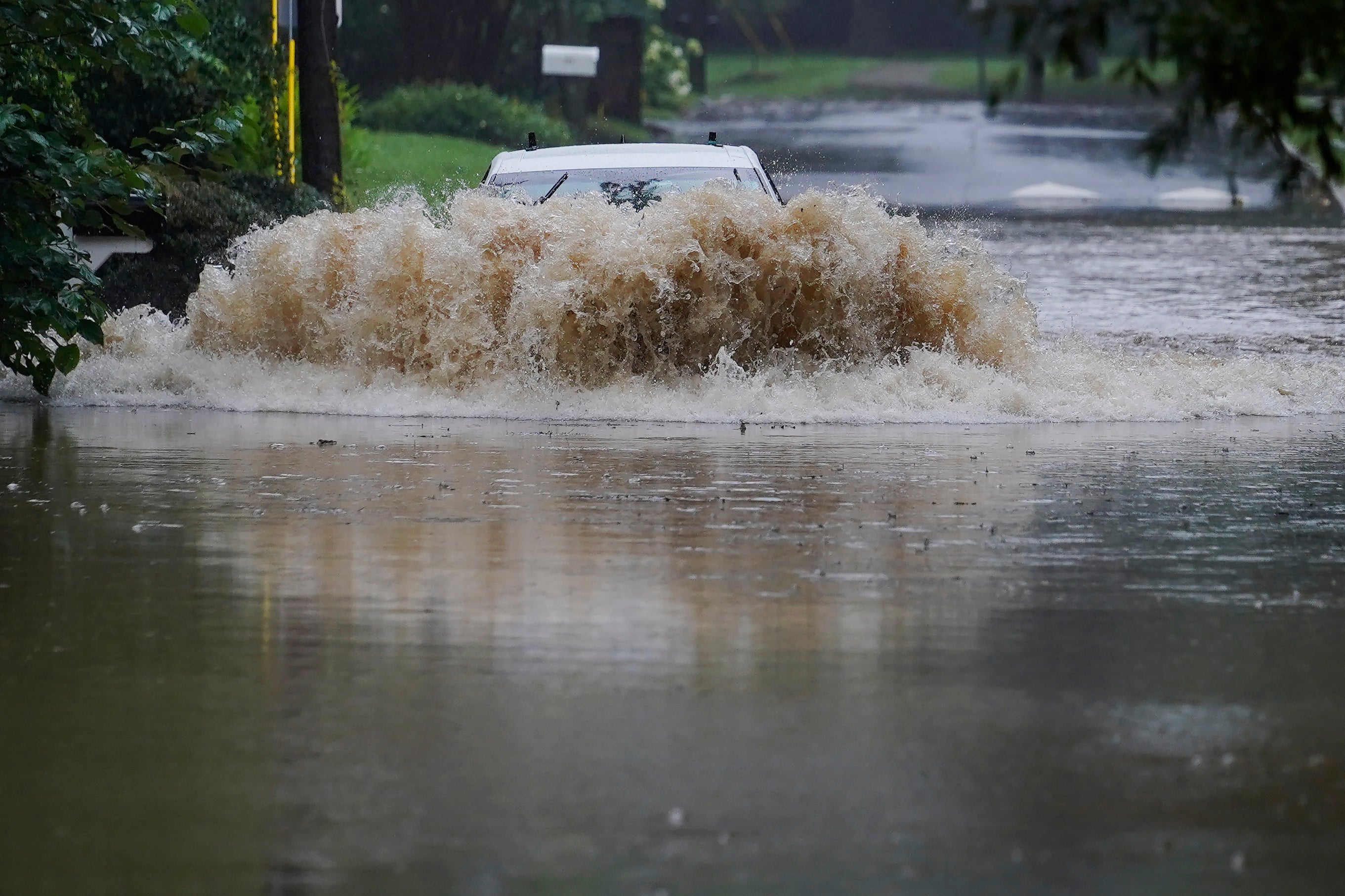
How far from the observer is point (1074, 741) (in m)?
5.41

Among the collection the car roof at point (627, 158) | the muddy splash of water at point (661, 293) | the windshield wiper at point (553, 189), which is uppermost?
the car roof at point (627, 158)

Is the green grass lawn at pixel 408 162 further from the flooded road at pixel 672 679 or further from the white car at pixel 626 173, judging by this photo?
the flooded road at pixel 672 679

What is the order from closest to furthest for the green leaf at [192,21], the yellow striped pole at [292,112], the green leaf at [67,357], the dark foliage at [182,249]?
the green leaf at [192,21], the green leaf at [67,357], the dark foliage at [182,249], the yellow striped pole at [292,112]

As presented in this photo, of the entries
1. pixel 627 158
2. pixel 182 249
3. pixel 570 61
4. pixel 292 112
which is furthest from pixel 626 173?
pixel 570 61

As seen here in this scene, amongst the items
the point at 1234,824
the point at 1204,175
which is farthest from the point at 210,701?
the point at 1204,175

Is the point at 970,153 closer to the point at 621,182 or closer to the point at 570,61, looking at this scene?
the point at 570,61

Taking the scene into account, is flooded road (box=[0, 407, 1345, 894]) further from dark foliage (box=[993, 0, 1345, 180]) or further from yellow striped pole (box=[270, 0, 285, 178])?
yellow striped pole (box=[270, 0, 285, 178])

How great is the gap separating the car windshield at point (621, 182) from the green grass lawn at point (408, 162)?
8685 mm

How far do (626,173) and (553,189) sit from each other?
1.75ft

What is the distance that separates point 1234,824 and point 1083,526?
13.3ft

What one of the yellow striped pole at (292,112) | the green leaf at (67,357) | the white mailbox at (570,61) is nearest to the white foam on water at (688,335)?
the green leaf at (67,357)

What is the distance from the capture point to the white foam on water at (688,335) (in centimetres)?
1357

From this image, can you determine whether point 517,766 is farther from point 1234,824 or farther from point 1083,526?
point 1083,526

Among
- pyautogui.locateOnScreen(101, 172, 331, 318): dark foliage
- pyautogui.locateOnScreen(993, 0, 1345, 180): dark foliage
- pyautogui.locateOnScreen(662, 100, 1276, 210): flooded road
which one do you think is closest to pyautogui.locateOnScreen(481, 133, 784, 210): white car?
pyautogui.locateOnScreen(101, 172, 331, 318): dark foliage
